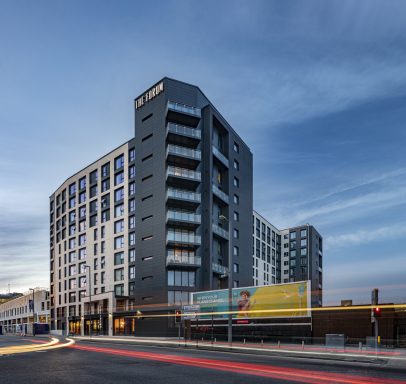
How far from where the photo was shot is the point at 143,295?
226 ft

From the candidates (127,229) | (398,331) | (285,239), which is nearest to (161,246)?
(127,229)

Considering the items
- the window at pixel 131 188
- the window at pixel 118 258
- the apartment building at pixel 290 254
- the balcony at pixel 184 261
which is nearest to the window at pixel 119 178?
the window at pixel 131 188

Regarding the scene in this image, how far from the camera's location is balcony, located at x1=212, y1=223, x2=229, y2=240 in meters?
70.1

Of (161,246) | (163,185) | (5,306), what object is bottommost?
(5,306)

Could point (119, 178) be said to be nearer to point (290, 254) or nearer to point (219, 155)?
point (219, 155)

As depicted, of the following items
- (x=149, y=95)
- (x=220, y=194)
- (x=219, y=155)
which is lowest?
(x=220, y=194)

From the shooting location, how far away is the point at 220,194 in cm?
7369

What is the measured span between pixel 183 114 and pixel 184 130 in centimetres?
250

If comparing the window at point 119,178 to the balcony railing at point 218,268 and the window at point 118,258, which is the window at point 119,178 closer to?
the window at point 118,258

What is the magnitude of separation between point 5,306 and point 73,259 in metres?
89.9

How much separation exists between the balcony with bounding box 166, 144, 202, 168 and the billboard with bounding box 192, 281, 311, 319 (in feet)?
73.9

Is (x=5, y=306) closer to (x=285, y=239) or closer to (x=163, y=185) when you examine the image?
(x=285, y=239)

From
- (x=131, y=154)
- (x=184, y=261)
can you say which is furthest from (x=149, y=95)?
(x=184, y=261)

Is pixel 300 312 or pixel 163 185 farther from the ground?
pixel 163 185
